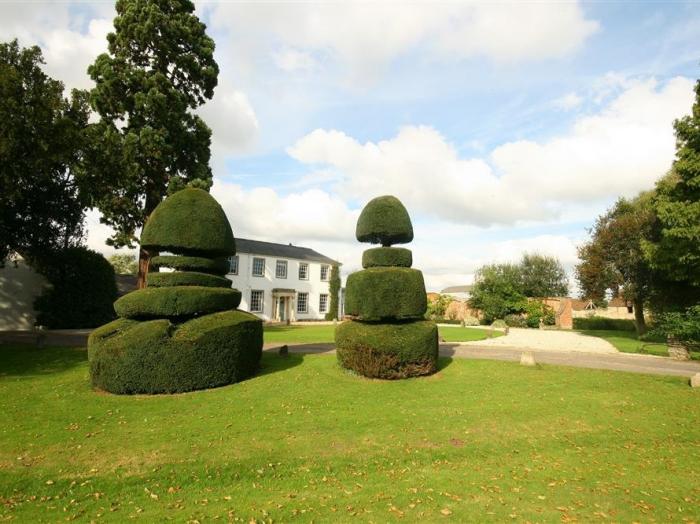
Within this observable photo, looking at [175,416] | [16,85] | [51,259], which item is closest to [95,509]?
[175,416]

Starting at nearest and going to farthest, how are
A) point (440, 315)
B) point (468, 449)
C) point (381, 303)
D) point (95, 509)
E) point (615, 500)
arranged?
point (95, 509) < point (615, 500) < point (468, 449) < point (381, 303) < point (440, 315)

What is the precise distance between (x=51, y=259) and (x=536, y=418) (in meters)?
28.0

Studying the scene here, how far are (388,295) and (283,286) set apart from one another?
3015 cm

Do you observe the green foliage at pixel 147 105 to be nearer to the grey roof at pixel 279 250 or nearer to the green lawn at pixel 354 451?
the green lawn at pixel 354 451

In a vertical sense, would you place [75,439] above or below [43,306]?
below

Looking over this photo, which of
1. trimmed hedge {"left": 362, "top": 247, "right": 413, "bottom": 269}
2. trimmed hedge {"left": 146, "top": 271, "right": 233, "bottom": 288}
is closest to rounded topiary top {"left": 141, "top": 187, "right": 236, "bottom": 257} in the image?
trimmed hedge {"left": 146, "top": 271, "right": 233, "bottom": 288}

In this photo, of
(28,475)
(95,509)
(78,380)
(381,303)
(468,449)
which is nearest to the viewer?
(95,509)

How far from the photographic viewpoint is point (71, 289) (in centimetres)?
2595

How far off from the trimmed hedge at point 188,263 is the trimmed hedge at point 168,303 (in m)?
0.79

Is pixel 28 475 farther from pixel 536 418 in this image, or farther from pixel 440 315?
pixel 440 315

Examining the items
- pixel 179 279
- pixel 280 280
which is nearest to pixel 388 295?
pixel 179 279

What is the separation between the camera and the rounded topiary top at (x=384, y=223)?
13133 millimetres

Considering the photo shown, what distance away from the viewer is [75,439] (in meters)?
7.12

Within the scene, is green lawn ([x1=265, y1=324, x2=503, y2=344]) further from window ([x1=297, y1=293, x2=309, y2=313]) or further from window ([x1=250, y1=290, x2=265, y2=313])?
window ([x1=297, y1=293, x2=309, y2=313])
